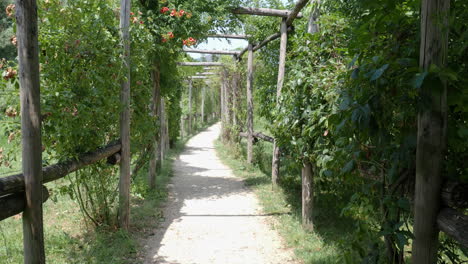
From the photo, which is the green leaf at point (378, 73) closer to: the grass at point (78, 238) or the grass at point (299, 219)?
the grass at point (299, 219)

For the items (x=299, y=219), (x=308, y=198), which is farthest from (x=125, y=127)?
(x=299, y=219)

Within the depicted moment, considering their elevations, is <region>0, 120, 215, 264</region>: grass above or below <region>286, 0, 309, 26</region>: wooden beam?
below

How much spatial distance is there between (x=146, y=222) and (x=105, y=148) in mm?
1675

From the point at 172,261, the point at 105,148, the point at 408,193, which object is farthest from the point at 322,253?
the point at 105,148

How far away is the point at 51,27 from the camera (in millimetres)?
3984

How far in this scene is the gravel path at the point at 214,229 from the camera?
14.6ft

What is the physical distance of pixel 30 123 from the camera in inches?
97.8

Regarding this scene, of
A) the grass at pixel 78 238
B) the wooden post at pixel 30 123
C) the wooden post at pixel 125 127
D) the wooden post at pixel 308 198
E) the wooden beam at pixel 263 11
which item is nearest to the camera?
the wooden post at pixel 30 123

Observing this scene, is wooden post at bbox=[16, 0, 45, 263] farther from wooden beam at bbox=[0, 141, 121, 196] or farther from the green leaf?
the green leaf

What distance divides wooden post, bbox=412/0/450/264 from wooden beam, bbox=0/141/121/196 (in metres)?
2.47

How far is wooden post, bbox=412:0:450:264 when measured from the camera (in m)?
1.69

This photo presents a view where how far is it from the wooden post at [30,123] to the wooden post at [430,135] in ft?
7.70

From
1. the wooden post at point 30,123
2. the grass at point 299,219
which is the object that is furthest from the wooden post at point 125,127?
the wooden post at point 30,123

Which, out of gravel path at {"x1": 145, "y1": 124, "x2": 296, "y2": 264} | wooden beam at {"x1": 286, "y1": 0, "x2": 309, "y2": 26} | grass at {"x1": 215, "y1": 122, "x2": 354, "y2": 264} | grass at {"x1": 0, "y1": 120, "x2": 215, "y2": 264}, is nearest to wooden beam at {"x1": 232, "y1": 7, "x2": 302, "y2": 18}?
wooden beam at {"x1": 286, "y1": 0, "x2": 309, "y2": 26}
